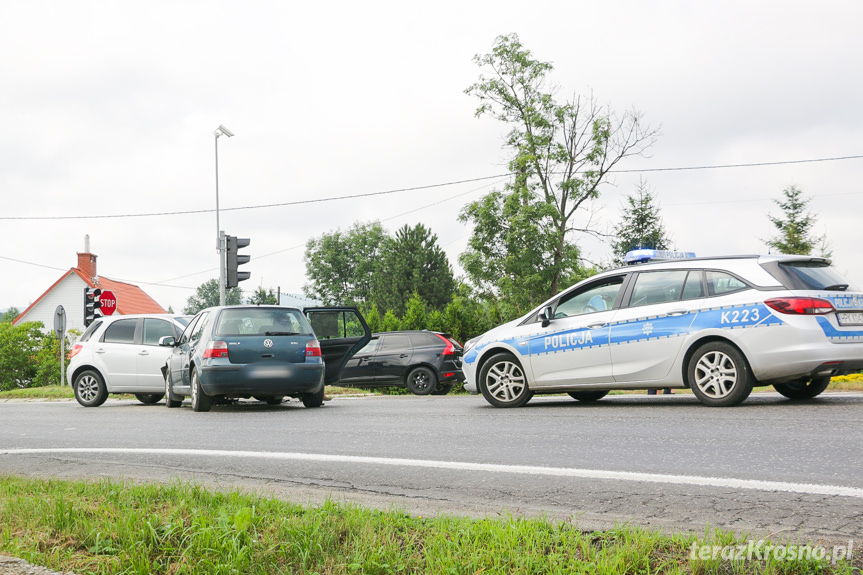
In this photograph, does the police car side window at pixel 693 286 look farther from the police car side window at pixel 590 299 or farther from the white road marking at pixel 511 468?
the white road marking at pixel 511 468

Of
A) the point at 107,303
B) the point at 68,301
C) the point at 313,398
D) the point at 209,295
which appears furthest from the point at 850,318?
the point at 209,295

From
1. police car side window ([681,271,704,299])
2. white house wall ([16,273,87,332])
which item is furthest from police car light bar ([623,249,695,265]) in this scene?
white house wall ([16,273,87,332])

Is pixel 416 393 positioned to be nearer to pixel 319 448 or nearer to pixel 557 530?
pixel 319 448

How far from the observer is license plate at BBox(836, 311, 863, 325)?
8.24 meters

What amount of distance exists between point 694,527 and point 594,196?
92.3 ft

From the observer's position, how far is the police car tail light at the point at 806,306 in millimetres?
8188

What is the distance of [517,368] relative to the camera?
1035cm

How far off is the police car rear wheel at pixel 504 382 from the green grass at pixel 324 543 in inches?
246

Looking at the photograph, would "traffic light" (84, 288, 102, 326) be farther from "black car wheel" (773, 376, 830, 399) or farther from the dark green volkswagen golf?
"black car wheel" (773, 376, 830, 399)

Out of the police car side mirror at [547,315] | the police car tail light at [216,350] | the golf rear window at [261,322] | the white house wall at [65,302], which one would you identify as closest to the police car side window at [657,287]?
the police car side mirror at [547,315]

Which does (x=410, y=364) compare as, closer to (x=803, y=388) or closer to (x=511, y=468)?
(x=803, y=388)

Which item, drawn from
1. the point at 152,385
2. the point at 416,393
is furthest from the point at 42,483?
the point at 416,393

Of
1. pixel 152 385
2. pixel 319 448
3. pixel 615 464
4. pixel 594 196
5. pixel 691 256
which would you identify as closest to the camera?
pixel 615 464

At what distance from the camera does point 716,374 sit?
867 centimetres
